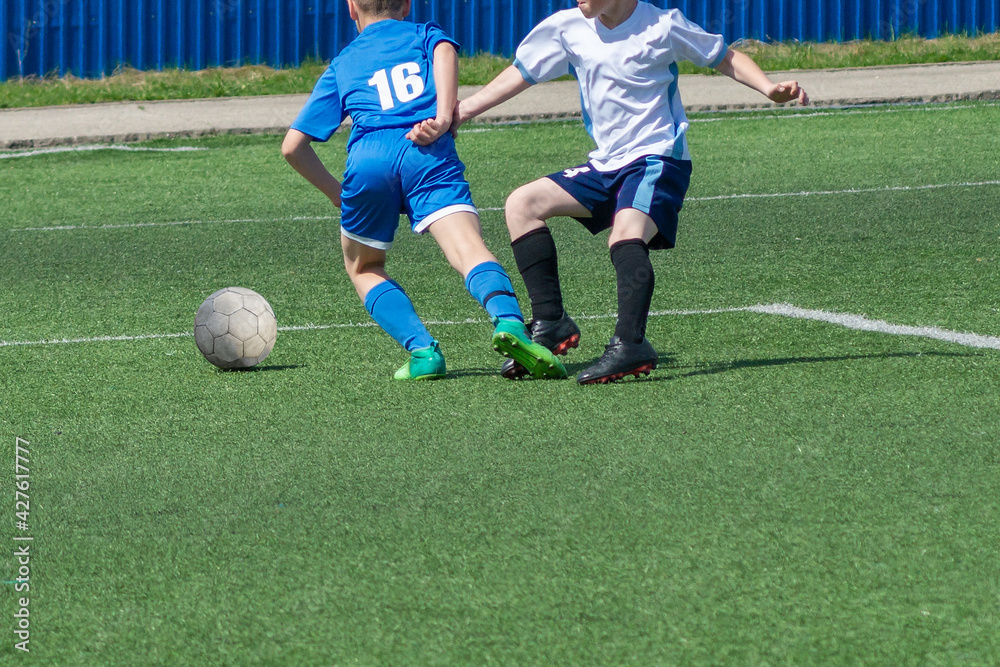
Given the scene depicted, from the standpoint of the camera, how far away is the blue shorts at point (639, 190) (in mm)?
5203

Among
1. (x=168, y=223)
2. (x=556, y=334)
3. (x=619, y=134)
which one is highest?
(x=619, y=134)

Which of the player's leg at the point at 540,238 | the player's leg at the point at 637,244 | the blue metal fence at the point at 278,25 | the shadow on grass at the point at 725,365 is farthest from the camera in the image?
the blue metal fence at the point at 278,25

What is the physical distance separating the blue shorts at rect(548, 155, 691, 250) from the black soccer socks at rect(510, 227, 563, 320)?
0.69 ft

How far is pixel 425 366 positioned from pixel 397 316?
1.00 feet

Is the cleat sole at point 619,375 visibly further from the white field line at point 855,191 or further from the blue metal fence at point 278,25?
the blue metal fence at point 278,25

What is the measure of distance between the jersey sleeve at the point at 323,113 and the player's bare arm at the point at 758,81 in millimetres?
1497

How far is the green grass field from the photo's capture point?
287 centimetres

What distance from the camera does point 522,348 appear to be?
493 cm

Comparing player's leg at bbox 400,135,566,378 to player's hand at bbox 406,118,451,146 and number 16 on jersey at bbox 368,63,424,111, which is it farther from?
number 16 on jersey at bbox 368,63,424,111

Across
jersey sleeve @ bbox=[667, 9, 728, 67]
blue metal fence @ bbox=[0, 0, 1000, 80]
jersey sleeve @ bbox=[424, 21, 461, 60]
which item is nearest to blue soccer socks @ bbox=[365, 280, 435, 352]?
jersey sleeve @ bbox=[424, 21, 461, 60]

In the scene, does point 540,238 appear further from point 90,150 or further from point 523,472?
point 90,150

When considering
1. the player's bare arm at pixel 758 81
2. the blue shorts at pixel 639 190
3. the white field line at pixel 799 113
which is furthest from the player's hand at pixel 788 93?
the white field line at pixel 799 113

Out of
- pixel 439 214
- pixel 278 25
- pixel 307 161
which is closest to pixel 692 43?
pixel 439 214

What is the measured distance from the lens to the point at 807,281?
7160mm
